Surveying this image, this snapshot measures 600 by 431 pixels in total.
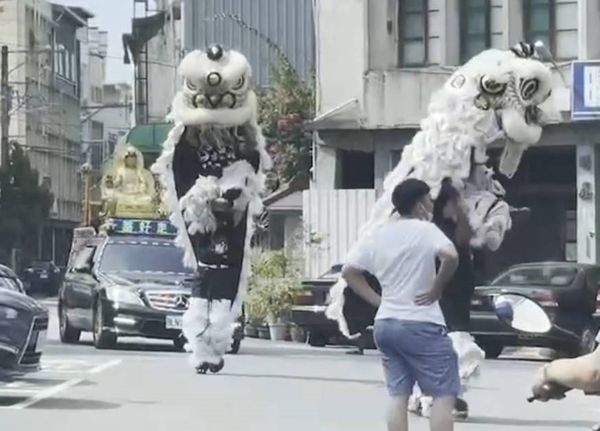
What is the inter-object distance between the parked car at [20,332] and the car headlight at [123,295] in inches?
286

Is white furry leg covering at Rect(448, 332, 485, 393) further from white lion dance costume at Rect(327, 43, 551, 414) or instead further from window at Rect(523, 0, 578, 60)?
window at Rect(523, 0, 578, 60)

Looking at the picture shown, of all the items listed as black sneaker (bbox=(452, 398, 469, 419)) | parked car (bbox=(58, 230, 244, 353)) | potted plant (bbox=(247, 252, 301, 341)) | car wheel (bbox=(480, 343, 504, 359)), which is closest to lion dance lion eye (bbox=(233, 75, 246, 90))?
parked car (bbox=(58, 230, 244, 353))

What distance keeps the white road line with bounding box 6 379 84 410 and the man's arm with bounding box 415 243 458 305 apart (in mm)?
4797

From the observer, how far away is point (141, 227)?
2494 centimetres

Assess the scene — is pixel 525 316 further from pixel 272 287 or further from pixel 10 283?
pixel 272 287

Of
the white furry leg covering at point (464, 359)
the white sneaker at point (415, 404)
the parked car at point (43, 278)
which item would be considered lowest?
the parked car at point (43, 278)

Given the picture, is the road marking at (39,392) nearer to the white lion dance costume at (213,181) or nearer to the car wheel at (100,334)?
the white lion dance costume at (213,181)

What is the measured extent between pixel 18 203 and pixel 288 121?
3586 cm

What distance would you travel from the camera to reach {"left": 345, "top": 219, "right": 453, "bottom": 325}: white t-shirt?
34.6ft

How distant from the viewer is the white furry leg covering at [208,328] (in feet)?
56.2

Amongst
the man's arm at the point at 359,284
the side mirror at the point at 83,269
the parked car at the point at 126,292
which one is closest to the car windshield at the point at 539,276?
the parked car at the point at 126,292

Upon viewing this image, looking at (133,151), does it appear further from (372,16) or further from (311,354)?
(311,354)

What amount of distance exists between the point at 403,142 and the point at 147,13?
38.2m

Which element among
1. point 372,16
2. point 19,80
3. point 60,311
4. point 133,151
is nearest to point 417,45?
point 372,16
